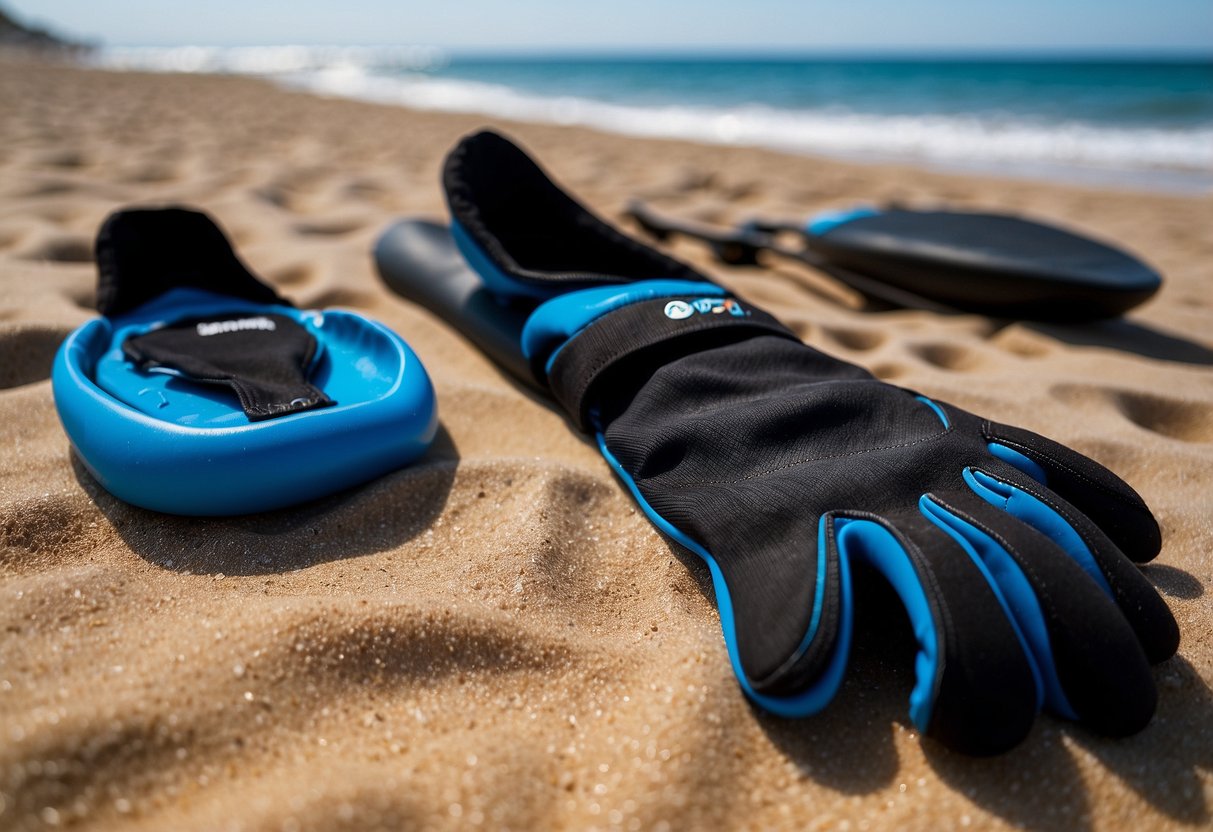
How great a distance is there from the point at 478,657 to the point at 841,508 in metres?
0.55

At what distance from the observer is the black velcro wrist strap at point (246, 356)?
142 cm

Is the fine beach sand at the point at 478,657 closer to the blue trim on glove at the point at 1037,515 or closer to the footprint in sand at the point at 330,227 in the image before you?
the blue trim on glove at the point at 1037,515

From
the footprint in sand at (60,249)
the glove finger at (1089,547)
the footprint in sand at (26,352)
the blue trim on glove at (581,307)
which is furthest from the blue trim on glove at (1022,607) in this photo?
the footprint in sand at (60,249)

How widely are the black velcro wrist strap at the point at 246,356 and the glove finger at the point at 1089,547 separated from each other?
113cm

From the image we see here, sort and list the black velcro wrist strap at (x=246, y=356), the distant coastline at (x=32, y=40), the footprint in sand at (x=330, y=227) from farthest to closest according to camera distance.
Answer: the distant coastline at (x=32, y=40), the footprint in sand at (x=330, y=227), the black velcro wrist strap at (x=246, y=356)

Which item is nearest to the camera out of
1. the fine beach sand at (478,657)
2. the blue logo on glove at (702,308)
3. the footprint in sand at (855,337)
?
the fine beach sand at (478,657)

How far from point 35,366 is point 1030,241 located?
2791 mm

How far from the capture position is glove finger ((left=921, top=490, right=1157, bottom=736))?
3.10 feet

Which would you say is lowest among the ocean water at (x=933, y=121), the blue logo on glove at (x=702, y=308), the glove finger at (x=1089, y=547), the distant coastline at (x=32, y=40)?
the distant coastline at (x=32, y=40)

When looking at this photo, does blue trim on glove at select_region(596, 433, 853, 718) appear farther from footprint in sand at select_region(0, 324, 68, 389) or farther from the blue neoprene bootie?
footprint in sand at select_region(0, 324, 68, 389)

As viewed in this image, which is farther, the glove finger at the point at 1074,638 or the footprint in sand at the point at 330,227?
the footprint in sand at the point at 330,227

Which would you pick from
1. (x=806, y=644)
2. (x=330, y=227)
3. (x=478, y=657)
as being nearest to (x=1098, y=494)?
(x=806, y=644)

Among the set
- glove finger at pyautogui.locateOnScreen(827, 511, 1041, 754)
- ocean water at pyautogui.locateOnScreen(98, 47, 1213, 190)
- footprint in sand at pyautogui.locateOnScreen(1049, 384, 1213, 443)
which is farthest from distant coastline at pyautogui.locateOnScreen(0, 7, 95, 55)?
glove finger at pyautogui.locateOnScreen(827, 511, 1041, 754)

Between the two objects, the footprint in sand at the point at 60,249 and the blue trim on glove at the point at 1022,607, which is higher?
the blue trim on glove at the point at 1022,607
